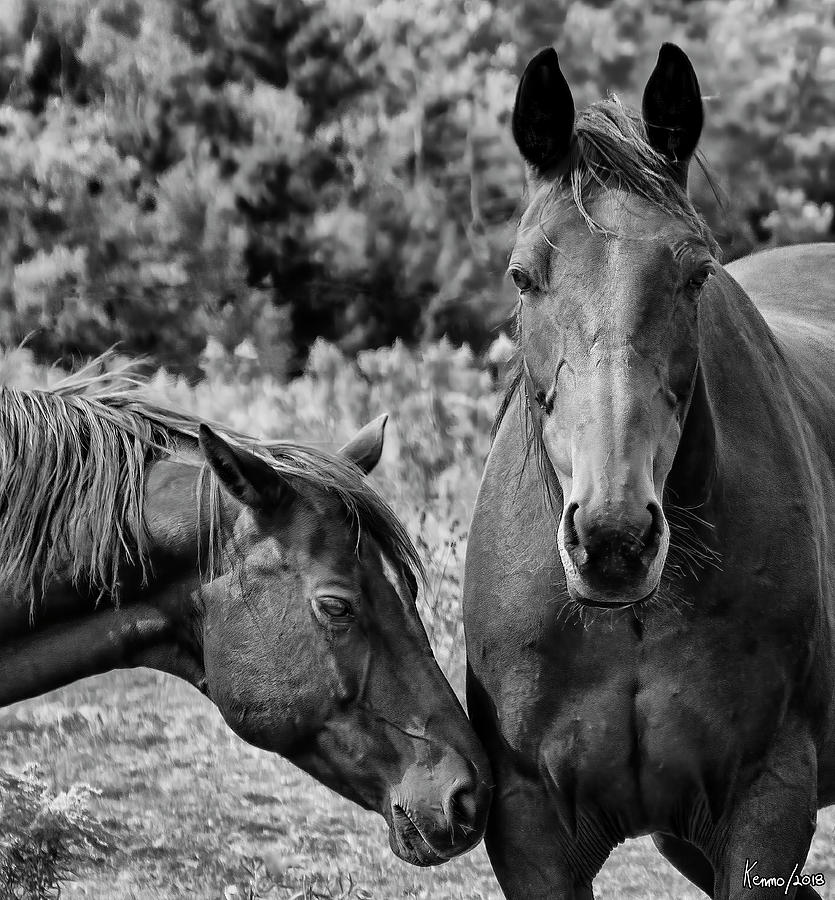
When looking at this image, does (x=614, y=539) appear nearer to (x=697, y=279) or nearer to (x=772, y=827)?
(x=697, y=279)

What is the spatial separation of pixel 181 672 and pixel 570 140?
155cm

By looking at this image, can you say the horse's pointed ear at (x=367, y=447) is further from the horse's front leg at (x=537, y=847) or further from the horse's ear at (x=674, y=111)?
the horse's ear at (x=674, y=111)

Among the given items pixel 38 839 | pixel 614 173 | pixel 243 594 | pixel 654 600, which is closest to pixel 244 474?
pixel 243 594

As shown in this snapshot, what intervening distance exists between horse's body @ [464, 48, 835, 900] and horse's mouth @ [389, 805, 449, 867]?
0.49 ft

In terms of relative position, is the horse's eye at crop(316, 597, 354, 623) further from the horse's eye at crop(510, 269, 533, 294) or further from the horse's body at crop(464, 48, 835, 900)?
the horse's eye at crop(510, 269, 533, 294)

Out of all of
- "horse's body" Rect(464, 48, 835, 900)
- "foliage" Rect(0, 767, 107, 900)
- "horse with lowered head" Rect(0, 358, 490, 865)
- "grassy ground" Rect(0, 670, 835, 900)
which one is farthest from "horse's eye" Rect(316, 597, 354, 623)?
"foliage" Rect(0, 767, 107, 900)

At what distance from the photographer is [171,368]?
10594 mm

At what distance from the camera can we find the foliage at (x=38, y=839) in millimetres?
3988

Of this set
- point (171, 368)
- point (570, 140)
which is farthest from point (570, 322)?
point (171, 368)

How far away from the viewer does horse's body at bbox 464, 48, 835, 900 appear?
244 centimetres

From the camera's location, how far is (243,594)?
9.80 ft

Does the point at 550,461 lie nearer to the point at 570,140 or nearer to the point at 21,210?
the point at 570,140

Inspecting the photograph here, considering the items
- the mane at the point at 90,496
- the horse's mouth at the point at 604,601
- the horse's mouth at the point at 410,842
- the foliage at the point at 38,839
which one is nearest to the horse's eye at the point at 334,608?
the mane at the point at 90,496

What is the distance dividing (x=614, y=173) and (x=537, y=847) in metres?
1.41
